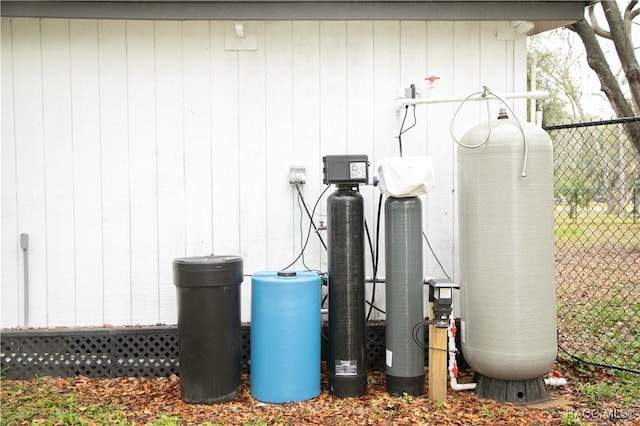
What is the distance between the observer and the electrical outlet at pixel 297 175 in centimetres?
369

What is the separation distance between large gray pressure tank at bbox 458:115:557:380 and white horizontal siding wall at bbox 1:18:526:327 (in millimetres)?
783

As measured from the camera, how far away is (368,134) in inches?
149

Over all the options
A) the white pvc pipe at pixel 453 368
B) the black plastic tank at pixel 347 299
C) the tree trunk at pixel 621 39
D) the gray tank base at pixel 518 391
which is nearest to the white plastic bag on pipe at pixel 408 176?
the black plastic tank at pixel 347 299

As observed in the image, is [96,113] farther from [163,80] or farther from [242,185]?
[242,185]

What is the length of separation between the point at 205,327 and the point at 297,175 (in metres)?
1.27

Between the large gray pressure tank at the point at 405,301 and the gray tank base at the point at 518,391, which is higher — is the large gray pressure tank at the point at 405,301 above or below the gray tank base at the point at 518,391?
above

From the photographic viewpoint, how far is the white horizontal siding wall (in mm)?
3734

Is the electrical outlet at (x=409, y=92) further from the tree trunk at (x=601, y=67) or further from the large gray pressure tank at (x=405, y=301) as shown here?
the tree trunk at (x=601, y=67)

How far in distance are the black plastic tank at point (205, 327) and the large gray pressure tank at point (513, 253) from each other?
1.60 m

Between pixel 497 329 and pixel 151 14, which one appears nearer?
pixel 497 329

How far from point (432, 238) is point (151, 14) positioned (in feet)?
8.63

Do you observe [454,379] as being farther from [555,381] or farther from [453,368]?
[555,381]

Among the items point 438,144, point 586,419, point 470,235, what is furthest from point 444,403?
point 438,144

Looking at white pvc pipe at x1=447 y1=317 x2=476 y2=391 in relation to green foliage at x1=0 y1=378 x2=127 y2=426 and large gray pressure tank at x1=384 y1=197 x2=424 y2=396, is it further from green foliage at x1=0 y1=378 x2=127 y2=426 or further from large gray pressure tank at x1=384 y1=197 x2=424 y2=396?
green foliage at x1=0 y1=378 x2=127 y2=426
